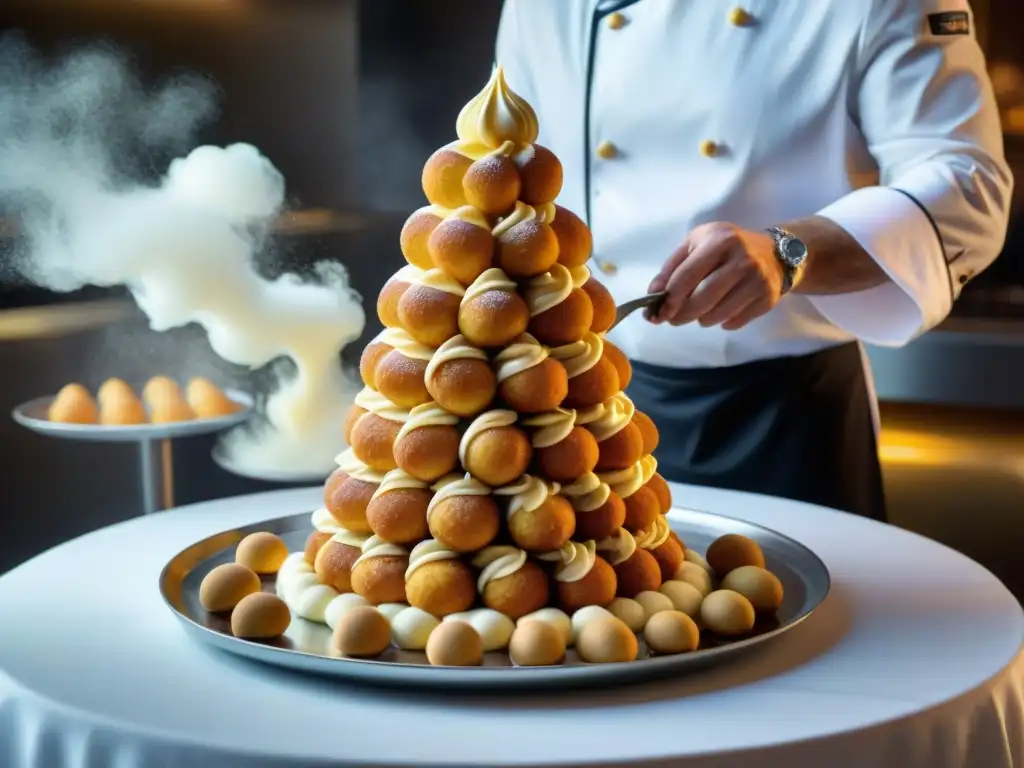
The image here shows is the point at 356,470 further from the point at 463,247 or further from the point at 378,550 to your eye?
the point at 463,247

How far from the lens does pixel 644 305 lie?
1231 mm

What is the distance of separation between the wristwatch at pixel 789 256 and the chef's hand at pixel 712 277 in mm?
64

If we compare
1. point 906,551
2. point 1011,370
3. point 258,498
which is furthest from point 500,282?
point 1011,370

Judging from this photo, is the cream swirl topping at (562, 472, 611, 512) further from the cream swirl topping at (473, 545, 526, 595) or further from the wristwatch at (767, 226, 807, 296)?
the wristwatch at (767, 226, 807, 296)

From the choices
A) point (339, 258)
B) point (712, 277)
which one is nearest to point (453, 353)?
point (712, 277)

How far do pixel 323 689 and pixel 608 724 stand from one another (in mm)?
225

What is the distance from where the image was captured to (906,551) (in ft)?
4.30

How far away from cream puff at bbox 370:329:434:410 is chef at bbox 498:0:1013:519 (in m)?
0.58

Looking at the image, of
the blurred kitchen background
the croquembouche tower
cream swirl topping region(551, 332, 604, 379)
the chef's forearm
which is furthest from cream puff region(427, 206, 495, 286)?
the blurred kitchen background

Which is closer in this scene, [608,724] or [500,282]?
[608,724]

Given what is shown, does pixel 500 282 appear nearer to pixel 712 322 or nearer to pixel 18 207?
pixel 712 322

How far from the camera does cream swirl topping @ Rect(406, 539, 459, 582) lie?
1.02 m

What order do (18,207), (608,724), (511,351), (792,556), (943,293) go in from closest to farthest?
(608,724) < (511,351) < (792,556) < (943,293) < (18,207)

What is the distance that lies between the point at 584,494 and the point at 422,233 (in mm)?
296
